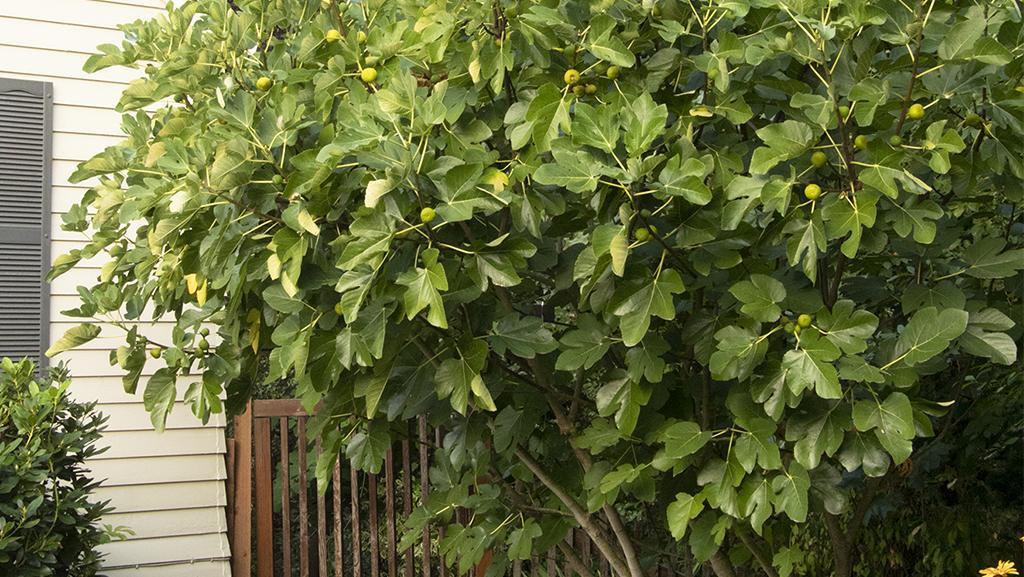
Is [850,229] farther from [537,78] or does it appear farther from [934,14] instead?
[537,78]

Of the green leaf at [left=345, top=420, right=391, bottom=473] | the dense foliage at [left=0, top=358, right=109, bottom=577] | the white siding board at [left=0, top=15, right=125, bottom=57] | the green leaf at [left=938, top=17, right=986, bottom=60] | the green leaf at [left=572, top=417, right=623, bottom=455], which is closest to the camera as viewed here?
the green leaf at [left=938, top=17, right=986, bottom=60]

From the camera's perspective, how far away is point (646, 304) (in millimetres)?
2248

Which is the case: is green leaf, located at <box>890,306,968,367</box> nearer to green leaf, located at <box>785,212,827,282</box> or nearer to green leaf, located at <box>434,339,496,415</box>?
green leaf, located at <box>785,212,827,282</box>

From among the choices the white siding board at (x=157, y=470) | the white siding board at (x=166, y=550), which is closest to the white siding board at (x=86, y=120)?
the white siding board at (x=157, y=470)

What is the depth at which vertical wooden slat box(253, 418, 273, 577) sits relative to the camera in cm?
445

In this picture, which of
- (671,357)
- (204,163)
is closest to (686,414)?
(671,357)

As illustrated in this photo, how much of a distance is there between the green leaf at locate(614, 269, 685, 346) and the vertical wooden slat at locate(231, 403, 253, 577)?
2.71 metres

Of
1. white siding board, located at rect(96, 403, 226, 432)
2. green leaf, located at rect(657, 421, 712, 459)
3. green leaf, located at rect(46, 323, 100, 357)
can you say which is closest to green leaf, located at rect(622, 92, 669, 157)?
green leaf, located at rect(657, 421, 712, 459)

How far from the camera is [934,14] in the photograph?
2.22 m

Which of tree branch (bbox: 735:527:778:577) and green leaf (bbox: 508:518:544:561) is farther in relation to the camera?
green leaf (bbox: 508:518:544:561)

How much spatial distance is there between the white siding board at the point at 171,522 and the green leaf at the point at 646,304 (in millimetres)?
2757

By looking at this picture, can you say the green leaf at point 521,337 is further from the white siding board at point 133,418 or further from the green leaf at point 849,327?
the white siding board at point 133,418

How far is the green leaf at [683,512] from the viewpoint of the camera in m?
2.44

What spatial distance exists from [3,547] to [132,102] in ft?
5.09
